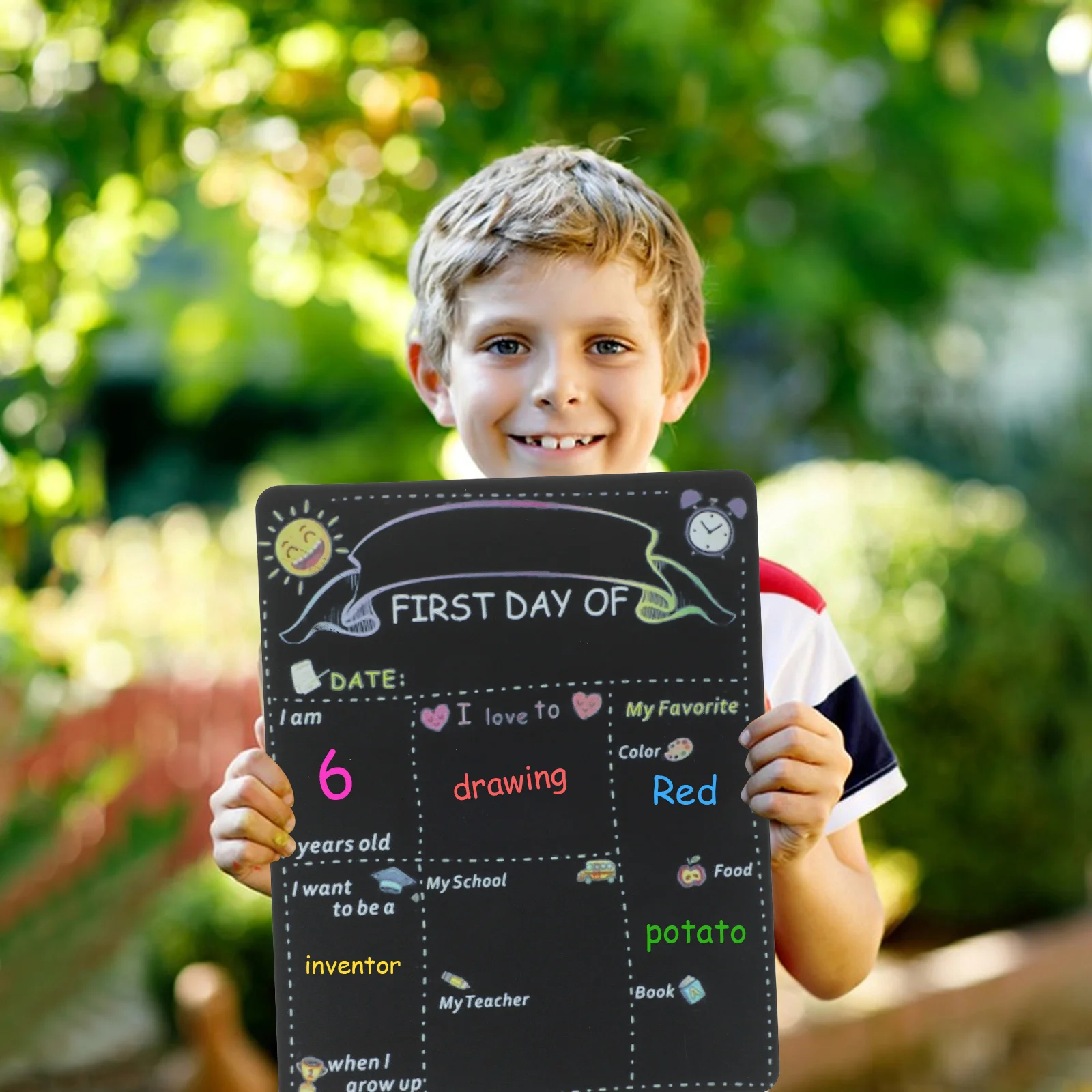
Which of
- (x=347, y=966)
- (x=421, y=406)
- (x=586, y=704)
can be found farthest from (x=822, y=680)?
(x=421, y=406)

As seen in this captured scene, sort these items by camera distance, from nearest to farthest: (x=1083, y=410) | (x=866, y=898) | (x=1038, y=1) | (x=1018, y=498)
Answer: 1. (x=866, y=898)
2. (x=1038, y=1)
3. (x=1018, y=498)
4. (x=1083, y=410)

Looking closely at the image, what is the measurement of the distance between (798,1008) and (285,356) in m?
3.77

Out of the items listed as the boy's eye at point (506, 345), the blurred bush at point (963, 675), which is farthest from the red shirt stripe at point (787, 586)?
the blurred bush at point (963, 675)

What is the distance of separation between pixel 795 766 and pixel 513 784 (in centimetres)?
33

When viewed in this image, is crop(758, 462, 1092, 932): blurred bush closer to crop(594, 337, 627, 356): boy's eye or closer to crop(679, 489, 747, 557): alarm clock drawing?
crop(594, 337, 627, 356): boy's eye

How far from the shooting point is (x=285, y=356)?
7059mm

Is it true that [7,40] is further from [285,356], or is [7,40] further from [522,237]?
[285,356]

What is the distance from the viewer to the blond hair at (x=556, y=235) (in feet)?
6.25

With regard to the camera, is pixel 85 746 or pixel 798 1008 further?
pixel 85 746

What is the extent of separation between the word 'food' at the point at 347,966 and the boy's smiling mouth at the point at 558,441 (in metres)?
0.66

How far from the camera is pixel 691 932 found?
1.74m

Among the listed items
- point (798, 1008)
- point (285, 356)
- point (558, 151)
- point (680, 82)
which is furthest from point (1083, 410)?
point (558, 151)

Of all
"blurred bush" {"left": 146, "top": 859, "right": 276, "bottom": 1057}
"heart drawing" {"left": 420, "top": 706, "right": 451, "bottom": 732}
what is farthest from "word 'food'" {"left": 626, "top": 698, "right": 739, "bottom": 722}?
"blurred bush" {"left": 146, "top": 859, "right": 276, "bottom": 1057}

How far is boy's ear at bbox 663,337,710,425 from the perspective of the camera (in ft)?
6.88
